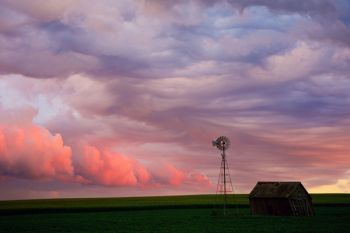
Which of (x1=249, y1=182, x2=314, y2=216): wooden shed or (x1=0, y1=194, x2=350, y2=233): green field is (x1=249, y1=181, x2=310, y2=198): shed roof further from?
(x1=0, y1=194, x2=350, y2=233): green field

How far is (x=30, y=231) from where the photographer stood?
48906 millimetres

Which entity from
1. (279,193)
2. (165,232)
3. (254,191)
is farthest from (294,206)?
(165,232)

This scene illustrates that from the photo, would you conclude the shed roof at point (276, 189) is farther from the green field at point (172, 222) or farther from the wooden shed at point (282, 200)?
the green field at point (172, 222)

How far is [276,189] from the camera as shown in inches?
3100

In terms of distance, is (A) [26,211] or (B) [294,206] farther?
(A) [26,211]

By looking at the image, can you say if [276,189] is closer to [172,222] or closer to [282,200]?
[282,200]

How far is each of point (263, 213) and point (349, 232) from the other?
37345 mm

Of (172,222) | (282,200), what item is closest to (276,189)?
(282,200)

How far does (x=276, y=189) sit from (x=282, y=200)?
2.78m

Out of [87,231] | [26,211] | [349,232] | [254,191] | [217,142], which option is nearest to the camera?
[349,232]

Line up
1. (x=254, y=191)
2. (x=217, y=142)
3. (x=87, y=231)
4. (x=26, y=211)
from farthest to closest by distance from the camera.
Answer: (x=26, y=211), (x=254, y=191), (x=217, y=142), (x=87, y=231)

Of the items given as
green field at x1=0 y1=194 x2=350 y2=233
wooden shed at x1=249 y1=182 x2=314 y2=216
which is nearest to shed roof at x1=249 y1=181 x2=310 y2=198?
wooden shed at x1=249 y1=182 x2=314 y2=216

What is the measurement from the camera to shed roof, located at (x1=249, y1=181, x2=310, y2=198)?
252 ft

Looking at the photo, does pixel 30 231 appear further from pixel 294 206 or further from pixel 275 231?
pixel 294 206
